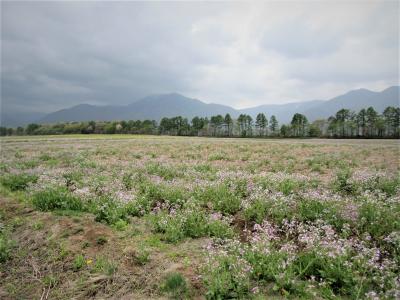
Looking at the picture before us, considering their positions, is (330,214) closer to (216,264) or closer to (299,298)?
(299,298)

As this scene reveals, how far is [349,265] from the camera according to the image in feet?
15.0

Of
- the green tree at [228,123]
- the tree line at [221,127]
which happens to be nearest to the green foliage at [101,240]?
the tree line at [221,127]

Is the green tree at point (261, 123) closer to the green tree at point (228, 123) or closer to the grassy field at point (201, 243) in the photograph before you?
the green tree at point (228, 123)

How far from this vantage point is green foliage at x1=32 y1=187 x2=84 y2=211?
843cm

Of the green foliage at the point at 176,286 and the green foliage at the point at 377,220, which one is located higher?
the green foliage at the point at 377,220

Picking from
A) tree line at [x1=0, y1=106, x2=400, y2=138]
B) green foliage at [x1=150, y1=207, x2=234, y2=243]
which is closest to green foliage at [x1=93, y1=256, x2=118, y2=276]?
green foliage at [x1=150, y1=207, x2=234, y2=243]

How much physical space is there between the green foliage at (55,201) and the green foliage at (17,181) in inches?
121

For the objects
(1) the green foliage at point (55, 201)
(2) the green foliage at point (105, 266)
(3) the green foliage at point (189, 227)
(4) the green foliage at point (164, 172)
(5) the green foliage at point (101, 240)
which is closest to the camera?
(2) the green foliage at point (105, 266)

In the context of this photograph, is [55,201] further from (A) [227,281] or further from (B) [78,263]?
(A) [227,281]

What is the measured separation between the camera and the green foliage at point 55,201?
8.43 meters

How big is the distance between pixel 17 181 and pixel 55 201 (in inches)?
186

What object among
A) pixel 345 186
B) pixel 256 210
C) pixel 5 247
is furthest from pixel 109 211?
pixel 345 186

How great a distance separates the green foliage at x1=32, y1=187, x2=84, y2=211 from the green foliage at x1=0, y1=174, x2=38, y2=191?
307 cm

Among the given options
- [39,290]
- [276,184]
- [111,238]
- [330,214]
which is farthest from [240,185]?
[39,290]
